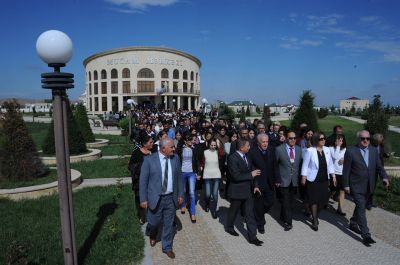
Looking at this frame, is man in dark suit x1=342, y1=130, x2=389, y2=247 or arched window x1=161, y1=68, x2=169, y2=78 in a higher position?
arched window x1=161, y1=68, x2=169, y2=78

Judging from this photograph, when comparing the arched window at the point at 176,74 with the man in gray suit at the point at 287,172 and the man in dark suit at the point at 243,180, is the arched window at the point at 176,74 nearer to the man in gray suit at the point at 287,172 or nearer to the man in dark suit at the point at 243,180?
the man in gray suit at the point at 287,172

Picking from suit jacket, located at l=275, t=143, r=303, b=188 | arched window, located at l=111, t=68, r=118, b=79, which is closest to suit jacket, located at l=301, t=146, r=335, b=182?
suit jacket, located at l=275, t=143, r=303, b=188

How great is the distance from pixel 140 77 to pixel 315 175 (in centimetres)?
6599

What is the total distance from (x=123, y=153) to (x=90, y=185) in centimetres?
574

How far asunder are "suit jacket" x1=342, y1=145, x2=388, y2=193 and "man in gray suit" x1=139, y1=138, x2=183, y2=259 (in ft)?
9.11

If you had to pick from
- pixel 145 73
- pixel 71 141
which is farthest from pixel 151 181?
pixel 145 73

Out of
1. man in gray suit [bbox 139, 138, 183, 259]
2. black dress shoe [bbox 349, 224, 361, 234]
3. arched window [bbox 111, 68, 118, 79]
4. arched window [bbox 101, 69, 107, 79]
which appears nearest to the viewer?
man in gray suit [bbox 139, 138, 183, 259]

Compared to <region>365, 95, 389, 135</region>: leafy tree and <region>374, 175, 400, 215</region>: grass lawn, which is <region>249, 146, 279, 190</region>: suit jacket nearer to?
<region>374, 175, 400, 215</region>: grass lawn

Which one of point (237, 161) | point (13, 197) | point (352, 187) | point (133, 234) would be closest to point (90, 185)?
point (13, 197)

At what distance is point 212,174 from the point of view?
22.4 ft

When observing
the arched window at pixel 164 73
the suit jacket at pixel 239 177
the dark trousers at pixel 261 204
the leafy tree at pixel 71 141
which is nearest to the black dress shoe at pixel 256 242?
the dark trousers at pixel 261 204

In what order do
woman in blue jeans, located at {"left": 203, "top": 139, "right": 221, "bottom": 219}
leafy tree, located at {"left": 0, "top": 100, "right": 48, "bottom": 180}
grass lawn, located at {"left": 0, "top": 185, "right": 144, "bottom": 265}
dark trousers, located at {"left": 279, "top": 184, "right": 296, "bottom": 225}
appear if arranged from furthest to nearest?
leafy tree, located at {"left": 0, "top": 100, "right": 48, "bottom": 180}
woman in blue jeans, located at {"left": 203, "top": 139, "right": 221, "bottom": 219}
dark trousers, located at {"left": 279, "top": 184, "right": 296, "bottom": 225}
grass lawn, located at {"left": 0, "top": 185, "right": 144, "bottom": 265}

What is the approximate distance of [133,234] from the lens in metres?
5.75

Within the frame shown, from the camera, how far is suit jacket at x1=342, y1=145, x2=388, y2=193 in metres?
5.61
